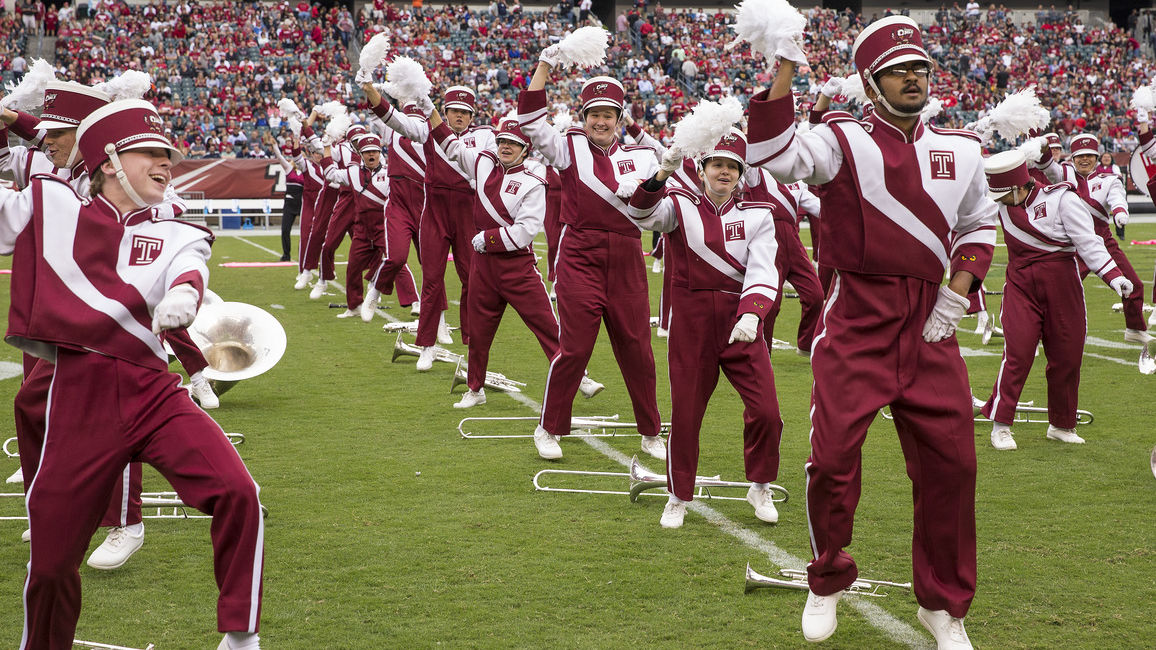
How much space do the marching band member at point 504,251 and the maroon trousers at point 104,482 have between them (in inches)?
175

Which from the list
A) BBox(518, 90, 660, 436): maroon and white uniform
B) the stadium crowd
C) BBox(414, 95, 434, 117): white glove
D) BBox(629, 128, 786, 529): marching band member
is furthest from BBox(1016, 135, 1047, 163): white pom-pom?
the stadium crowd


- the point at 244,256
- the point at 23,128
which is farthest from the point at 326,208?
the point at 23,128

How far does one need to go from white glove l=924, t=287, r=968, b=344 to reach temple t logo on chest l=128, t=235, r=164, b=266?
245cm

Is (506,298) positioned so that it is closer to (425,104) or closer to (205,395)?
(425,104)

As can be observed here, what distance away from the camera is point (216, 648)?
392 centimetres

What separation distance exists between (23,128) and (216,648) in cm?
242

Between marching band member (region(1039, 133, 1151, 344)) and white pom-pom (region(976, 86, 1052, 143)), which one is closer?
white pom-pom (region(976, 86, 1052, 143))

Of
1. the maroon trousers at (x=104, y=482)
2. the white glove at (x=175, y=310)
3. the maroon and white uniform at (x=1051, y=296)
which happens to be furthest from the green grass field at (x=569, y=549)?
the white glove at (x=175, y=310)

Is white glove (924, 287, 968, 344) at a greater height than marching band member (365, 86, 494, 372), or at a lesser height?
greater

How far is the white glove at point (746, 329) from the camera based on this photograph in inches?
196

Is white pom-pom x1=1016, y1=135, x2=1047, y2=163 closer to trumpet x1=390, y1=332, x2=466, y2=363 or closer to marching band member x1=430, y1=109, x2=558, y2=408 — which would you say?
marching band member x1=430, y1=109, x2=558, y2=408

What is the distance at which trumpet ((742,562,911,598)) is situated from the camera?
4406 millimetres

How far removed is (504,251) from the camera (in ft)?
26.1

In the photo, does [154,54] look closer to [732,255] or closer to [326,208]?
[326,208]
